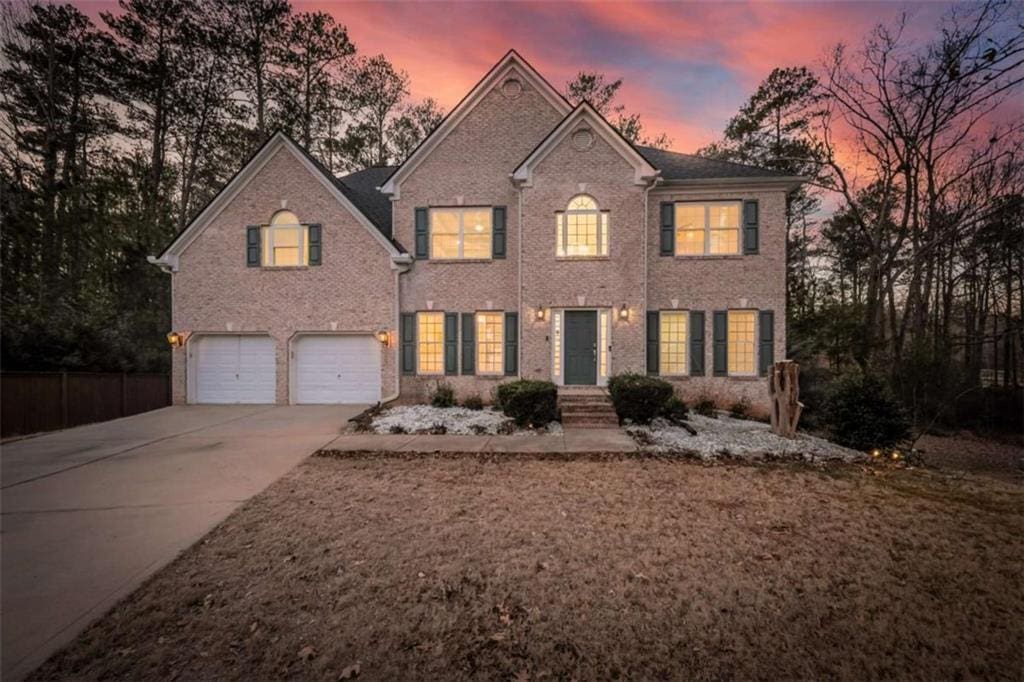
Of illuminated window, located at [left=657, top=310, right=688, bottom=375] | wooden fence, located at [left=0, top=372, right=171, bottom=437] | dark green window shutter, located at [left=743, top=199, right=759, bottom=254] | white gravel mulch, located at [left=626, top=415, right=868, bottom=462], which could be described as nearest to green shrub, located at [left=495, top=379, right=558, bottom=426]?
white gravel mulch, located at [left=626, top=415, right=868, bottom=462]

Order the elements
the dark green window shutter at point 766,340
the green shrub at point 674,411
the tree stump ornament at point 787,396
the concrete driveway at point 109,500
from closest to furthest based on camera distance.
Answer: the concrete driveway at point 109,500
the tree stump ornament at point 787,396
the green shrub at point 674,411
the dark green window shutter at point 766,340

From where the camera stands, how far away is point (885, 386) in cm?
827

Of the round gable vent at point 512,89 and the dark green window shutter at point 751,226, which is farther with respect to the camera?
the round gable vent at point 512,89

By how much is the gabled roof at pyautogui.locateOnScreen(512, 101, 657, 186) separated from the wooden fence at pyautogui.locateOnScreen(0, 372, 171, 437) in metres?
12.3

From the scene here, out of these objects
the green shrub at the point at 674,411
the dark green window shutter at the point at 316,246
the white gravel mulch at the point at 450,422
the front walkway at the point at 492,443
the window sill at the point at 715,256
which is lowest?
the front walkway at the point at 492,443

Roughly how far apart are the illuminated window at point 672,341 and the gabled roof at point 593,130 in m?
3.91

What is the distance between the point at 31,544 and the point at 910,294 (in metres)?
25.8

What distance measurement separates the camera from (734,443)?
787 cm

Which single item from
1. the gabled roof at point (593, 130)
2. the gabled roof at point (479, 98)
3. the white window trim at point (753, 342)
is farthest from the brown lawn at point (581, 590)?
the gabled roof at point (479, 98)

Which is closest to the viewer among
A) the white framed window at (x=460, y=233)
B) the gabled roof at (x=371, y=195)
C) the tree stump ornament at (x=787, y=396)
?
the tree stump ornament at (x=787, y=396)

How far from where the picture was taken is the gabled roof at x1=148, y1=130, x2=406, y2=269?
1180cm

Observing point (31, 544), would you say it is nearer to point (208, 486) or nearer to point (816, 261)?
point (208, 486)

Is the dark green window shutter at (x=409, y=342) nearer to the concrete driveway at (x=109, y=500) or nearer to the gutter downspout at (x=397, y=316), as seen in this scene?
the gutter downspout at (x=397, y=316)

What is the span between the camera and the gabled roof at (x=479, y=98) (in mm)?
11805
